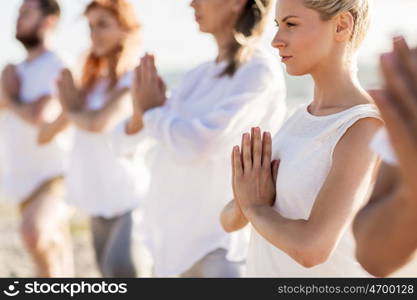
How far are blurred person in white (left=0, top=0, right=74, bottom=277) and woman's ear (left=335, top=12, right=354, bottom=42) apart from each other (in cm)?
334

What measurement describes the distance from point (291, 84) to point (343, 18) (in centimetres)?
2238

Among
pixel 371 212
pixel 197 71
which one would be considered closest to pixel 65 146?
pixel 197 71

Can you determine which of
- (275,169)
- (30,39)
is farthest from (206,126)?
(30,39)

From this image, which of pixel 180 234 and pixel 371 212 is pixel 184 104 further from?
pixel 371 212

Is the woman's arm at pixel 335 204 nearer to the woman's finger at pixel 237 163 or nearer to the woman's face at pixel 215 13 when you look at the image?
the woman's finger at pixel 237 163

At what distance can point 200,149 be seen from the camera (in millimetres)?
3701

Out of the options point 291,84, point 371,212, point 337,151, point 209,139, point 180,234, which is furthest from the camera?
point 291,84

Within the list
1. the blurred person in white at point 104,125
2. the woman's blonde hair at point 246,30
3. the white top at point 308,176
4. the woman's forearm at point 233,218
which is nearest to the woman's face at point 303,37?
the white top at point 308,176

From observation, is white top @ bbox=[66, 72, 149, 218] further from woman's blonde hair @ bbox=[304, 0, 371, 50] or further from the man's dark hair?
woman's blonde hair @ bbox=[304, 0, 371, 50]

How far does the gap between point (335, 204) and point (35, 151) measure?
3.78 m

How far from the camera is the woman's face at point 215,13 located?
3.83 m

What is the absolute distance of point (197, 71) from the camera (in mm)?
4004

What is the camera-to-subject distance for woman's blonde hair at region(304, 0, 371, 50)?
2.67 m

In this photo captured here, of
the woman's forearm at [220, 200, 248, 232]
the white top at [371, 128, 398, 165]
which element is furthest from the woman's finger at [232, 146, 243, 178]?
the white top at [371, 128, 398, 165]
